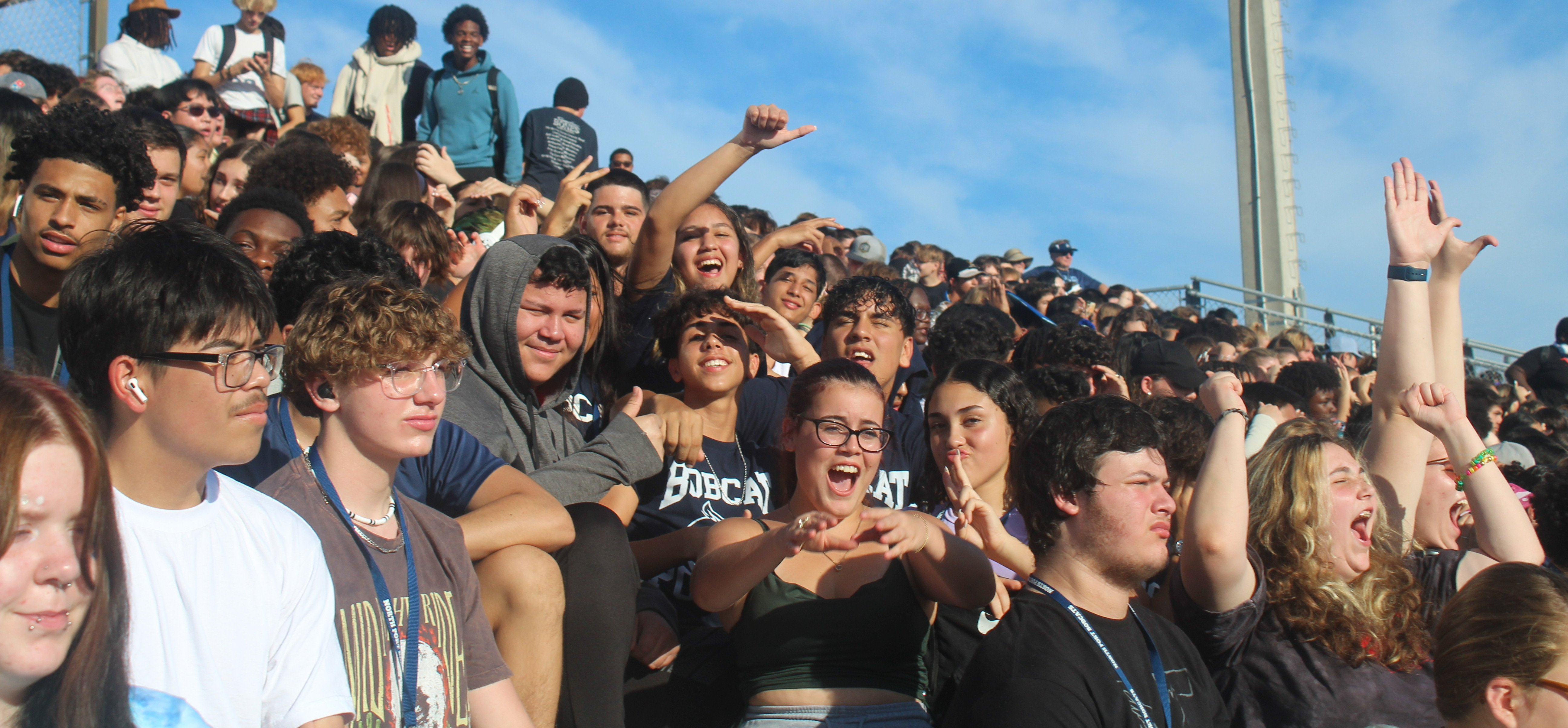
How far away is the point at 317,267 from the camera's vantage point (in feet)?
10.8

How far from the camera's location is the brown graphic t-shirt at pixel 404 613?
228cm

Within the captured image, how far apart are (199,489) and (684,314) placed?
256 centimetres

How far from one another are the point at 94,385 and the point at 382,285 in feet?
2.21

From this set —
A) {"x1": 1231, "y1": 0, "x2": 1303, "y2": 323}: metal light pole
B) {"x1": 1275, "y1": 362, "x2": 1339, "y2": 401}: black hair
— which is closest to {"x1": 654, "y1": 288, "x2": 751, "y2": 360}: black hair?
{"x1": 1275, "y1": 362, "x2": 1339, "y2": 401}: black hair

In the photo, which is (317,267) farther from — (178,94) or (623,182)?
(178,94)

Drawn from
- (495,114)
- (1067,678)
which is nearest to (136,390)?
(1067,678)

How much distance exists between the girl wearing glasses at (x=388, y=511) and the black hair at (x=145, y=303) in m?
0.27

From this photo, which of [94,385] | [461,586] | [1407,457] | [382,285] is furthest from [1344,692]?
[94,385]

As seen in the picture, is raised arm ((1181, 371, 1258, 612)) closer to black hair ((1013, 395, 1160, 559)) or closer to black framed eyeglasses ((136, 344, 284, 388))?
black hair ((1013, 395, 1160, 559))

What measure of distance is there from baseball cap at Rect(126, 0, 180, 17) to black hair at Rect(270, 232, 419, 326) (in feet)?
26.0

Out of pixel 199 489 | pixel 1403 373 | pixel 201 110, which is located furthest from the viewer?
pixel 201 110

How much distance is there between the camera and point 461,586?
8.43ft

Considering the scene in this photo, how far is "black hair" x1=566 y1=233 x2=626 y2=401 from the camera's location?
4.27 meters

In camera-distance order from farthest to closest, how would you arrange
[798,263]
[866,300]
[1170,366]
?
[1170,366] → [798,263] → [866,300]
